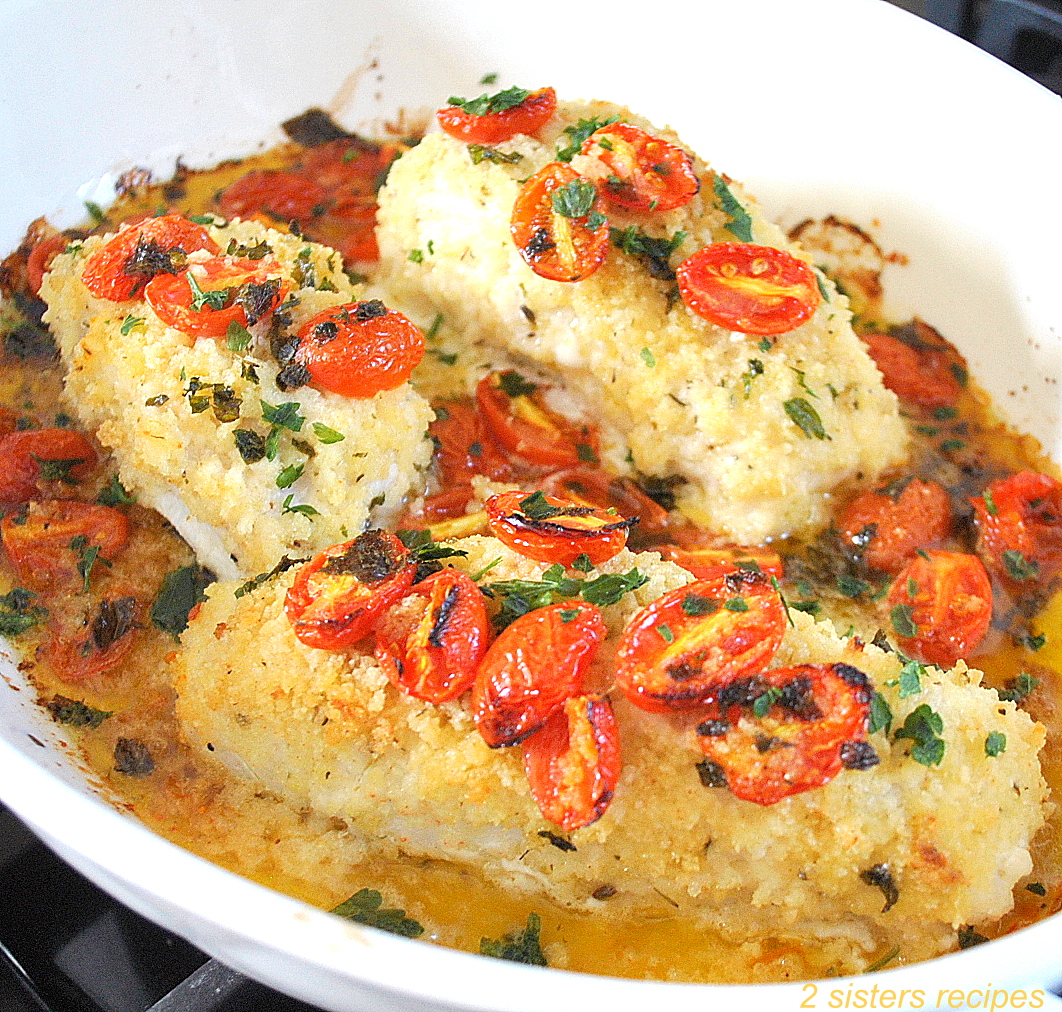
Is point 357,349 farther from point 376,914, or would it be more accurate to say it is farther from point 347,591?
point 376,914

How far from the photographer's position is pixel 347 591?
8.19 feet

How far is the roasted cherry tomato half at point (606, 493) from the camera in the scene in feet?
11.6

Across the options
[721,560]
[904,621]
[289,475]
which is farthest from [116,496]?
[904,621]

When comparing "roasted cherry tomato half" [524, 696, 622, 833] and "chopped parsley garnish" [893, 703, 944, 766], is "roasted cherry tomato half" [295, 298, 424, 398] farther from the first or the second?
"chopped parsley garnish" [893, 703, 944, 766]

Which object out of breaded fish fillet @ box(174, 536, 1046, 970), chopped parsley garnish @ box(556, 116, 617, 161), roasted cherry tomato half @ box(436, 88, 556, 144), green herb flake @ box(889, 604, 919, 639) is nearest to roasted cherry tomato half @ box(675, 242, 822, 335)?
chopped parsley garnish @ box(556, 116, 617, 161)

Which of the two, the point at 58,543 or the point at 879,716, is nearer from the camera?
the point at 879,716

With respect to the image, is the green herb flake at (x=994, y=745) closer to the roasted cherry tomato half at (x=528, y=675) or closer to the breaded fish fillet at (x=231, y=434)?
the roasted cherry tomato half at (x=528, y=675)

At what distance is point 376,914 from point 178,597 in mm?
1164

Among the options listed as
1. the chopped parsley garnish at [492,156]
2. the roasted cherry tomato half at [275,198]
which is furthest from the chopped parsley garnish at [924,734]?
the roasted cherry tomato half at [275,198]

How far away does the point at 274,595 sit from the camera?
9.08ft

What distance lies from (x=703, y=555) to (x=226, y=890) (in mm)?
1962

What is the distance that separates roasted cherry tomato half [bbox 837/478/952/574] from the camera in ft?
11.2

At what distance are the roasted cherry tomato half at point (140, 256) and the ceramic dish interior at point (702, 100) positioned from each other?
3.49 ft

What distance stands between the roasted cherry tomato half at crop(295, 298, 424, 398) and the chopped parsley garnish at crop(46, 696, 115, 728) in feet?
3.59
